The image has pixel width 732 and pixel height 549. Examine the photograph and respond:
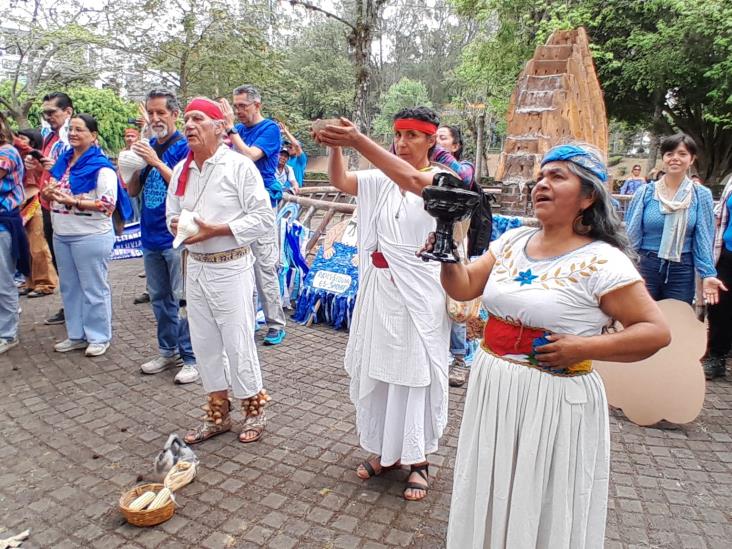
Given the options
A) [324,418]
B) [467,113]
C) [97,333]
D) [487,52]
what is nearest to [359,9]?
[487,52]

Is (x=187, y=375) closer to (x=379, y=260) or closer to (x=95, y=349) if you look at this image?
(x=95, y=349)

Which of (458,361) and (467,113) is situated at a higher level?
(467,113)

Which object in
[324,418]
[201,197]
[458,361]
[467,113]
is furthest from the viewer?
[467,113]

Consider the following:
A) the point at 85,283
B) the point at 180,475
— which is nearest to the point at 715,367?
the point at 180,475

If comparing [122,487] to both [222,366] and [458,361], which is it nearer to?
[222,366]

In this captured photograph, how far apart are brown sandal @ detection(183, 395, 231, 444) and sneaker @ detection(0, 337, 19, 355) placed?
109 inches

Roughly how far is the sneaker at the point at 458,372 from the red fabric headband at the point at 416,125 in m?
2.63

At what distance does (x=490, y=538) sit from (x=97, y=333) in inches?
175

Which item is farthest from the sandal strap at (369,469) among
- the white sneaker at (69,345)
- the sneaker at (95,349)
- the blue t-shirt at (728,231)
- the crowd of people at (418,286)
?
the blue t-shirt at (728,231)

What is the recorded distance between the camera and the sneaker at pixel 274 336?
218 inches

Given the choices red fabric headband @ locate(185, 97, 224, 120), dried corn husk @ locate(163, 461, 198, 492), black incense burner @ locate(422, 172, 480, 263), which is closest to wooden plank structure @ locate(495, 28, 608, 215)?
red fabric headband @ locate(185, 97, 224, 120)

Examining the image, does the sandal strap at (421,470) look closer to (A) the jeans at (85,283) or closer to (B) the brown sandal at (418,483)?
(B) the brown sandal at (418,483)

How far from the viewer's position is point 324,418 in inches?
157

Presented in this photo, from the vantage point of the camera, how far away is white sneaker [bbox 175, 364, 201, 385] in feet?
14.8
